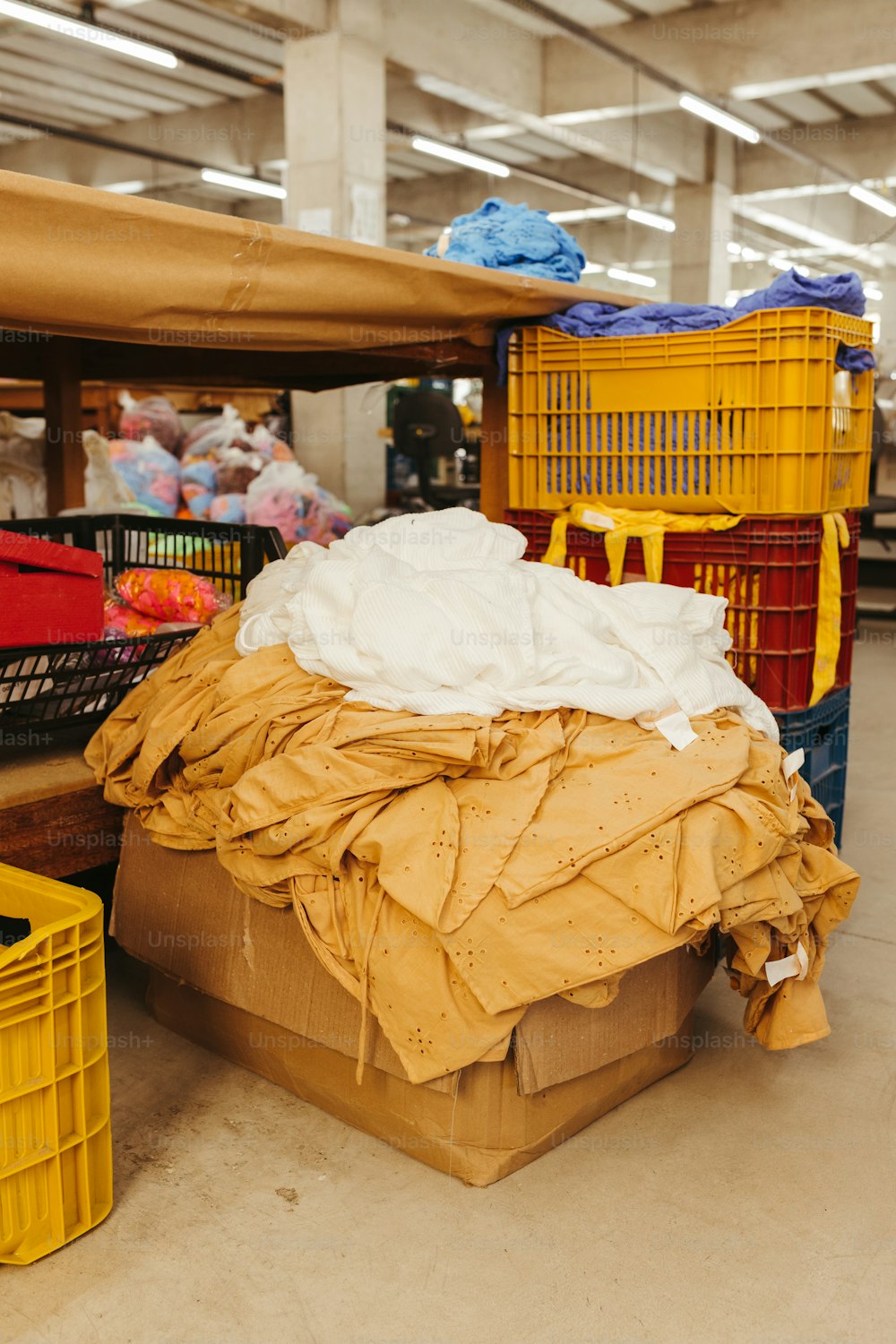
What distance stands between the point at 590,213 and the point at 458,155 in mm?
4991

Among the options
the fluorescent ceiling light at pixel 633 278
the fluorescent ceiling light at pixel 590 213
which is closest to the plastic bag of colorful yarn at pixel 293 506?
the fluorescent ceiling light at pixel 590 213

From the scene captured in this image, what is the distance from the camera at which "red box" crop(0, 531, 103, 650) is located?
80.0 inches

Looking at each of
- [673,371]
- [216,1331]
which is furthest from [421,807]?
[673,371]

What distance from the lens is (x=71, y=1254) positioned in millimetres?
1582

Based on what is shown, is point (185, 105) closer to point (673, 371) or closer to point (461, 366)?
point (461, 366)

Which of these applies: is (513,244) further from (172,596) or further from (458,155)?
(458,155)

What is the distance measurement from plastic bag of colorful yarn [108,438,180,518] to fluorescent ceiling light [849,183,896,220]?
10.9 metres

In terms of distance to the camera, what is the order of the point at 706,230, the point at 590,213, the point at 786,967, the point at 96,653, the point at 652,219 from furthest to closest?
the point at 590,213 < the point at 652,219 < the point at 706,230 < the point at 96,653 < the point at 786,967

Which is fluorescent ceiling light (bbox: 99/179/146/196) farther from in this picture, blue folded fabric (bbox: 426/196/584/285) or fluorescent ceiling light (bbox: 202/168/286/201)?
blue folded fabric (bbox: 426/196/584/285)

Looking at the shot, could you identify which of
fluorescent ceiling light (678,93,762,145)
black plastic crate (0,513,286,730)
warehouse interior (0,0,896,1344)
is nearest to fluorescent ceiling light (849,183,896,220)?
fluorescent ceiling light (678,93,762,145)

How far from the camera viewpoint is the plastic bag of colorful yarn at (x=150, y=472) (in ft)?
20.7

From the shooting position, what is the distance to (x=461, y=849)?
1651 mm

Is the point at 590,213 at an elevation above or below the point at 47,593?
above

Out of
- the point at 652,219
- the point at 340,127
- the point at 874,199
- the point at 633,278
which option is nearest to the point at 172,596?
the point at 340,127
